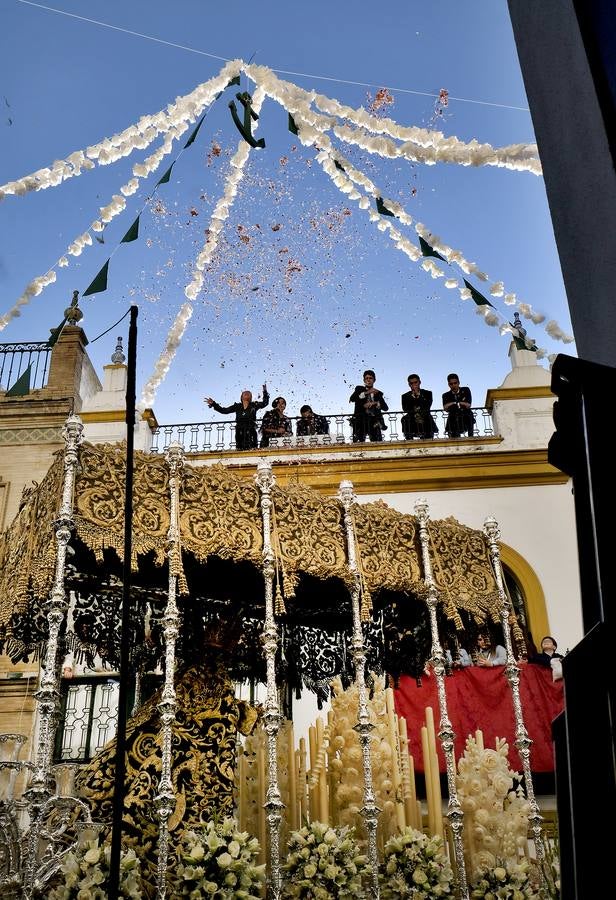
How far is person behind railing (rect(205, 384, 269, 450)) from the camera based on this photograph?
12609mm

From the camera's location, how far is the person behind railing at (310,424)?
1297cm

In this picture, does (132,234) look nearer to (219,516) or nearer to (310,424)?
(219,516)

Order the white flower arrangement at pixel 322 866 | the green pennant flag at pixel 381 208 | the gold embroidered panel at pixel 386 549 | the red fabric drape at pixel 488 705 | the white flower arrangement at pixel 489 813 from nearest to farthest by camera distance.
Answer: the white flower arrangement at pixel 322 866
the white flower arrangement at pixel 489 813
the gold embroidered panel at pixel 386 549
the green pennant flag at pixel 381 208
the red fabric drape at pixel 488 705

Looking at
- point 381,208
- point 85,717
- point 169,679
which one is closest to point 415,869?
point 169,679

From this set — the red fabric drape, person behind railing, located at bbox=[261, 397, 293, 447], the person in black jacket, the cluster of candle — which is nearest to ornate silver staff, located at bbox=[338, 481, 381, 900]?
the cluster of candle

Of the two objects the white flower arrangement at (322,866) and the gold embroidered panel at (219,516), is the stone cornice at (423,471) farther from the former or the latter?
the white flower arrangement at (322,866)

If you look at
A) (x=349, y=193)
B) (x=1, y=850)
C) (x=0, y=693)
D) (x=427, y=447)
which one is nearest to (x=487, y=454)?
(x=427, y=447)

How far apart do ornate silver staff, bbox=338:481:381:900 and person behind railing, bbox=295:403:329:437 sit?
22.0 feet

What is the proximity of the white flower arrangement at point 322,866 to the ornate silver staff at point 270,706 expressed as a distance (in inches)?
5.1

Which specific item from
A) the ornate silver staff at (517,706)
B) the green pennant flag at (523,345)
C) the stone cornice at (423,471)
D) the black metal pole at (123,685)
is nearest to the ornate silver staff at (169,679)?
the black metal pole at (123,685)

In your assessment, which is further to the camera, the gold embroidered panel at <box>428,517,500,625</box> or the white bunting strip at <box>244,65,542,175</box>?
the white bunting strip at <box>244,65,542,175</box>

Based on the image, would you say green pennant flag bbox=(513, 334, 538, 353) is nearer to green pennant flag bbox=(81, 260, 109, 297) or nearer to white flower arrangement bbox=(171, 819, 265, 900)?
green pennant flag bbox=(81, 260, 109, 297)

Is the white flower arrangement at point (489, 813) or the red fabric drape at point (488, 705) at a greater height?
the red fabric drape at point (488, 705)

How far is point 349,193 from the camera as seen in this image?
24.3 ft
